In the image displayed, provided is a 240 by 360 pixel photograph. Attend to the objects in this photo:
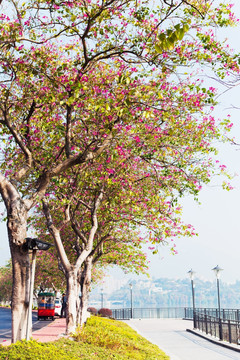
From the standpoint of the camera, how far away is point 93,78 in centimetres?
1230

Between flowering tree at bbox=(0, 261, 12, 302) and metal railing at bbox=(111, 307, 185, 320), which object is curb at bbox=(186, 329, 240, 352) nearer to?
metal railing at bbox=(111, 307, 185, 320)

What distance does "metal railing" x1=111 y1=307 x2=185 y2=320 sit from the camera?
157 feet

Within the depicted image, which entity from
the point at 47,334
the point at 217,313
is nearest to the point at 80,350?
the point at 47,334

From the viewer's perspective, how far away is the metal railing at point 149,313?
157ft

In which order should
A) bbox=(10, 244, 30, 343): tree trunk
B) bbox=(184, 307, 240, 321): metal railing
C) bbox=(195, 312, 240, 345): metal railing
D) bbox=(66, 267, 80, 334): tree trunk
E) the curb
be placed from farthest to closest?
bbox=(184, 307, 240, 321): metal railing, bbox=(195, 312, 240, 345): metal railing, the curb, bbox=(66, 267, 80, 334): tree trunk, bbox=(10, 244, 30, 343): tree trunk

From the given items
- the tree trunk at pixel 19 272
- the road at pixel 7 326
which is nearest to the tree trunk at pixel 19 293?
the tree trunk at pixel 19 272

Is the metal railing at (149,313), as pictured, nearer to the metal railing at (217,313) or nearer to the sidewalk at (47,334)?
the metal railing at (217,313)

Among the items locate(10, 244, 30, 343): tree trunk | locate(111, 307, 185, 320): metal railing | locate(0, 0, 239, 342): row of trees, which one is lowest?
locate(111, 307, 185, 320): metal railing

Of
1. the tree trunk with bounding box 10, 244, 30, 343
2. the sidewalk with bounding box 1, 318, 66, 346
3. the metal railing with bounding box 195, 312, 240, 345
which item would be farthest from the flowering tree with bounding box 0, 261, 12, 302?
the tree trunk with bounding box 10, 244, 30, 343

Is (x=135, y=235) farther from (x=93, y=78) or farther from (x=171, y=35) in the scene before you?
(x=171, y=35)

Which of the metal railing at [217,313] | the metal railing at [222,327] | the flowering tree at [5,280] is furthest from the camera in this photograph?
the flowering tree at [5,280]

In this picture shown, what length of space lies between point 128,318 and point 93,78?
40162 millimetres

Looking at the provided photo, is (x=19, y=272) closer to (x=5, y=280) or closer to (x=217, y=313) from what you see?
(x=217, y=313)

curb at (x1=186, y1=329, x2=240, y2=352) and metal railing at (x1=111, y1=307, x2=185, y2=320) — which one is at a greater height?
curb at (x1=186, y1=329, x2=240, y2=352)
